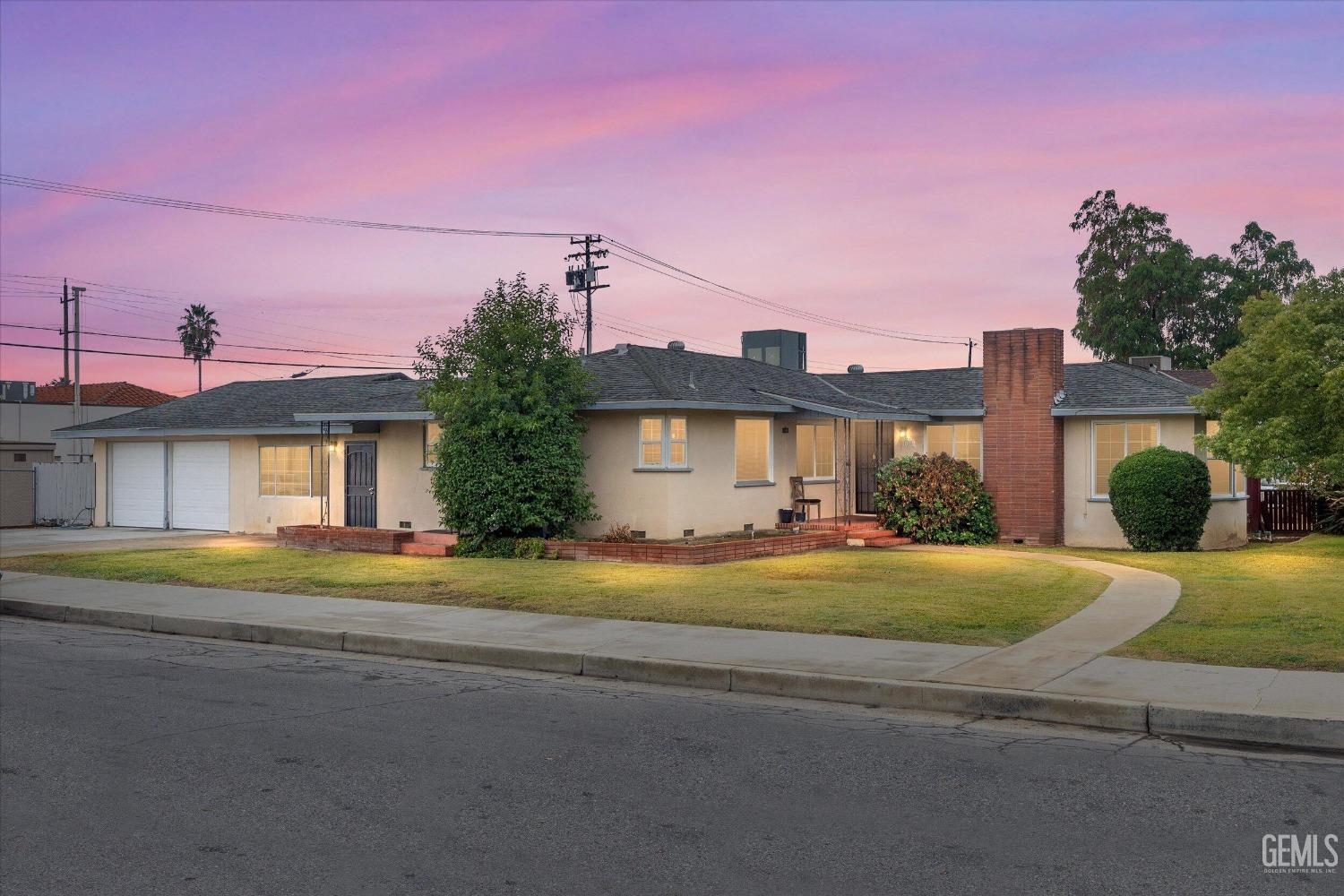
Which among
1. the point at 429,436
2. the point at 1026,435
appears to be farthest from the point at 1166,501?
the point at 429,436

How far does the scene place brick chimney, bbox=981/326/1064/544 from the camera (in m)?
24.0

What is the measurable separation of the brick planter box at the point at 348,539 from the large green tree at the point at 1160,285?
44382mm

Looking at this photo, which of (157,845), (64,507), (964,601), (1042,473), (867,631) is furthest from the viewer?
(64,507)

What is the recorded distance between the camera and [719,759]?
291 inches

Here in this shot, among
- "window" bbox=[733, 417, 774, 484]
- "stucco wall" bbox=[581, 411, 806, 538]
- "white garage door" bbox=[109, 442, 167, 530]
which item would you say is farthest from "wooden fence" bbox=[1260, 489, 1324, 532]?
"white garage door" bbox=[109, 442, 167, 530]

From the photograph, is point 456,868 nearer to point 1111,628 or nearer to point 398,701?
point 398,701

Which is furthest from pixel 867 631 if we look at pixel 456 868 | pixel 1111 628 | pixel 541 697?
pixel 456 868

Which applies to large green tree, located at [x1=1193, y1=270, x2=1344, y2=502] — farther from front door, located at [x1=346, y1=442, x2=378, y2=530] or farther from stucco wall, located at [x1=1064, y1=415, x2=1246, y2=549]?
front door, located at [x1=346, y1=442, x2=378, y2=530]

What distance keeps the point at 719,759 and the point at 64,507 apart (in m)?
30.5

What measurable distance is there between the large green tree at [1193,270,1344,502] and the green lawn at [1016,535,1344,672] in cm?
162

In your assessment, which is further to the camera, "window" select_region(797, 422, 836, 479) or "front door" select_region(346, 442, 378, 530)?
"window" select_region(797, 422, 836, 479)

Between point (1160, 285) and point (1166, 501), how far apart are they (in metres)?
39.8

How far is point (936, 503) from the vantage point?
2366 centimetres

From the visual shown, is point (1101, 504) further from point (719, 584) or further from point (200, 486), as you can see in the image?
point (200, 486)
